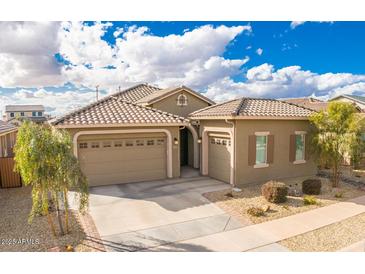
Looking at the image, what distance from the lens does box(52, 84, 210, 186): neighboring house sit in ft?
36.8

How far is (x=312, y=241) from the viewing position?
6.54 m

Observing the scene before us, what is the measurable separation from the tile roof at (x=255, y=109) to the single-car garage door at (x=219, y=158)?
138 cm

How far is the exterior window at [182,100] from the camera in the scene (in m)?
16.2

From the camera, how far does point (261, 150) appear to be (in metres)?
12.4

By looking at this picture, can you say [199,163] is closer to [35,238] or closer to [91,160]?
[91,160]

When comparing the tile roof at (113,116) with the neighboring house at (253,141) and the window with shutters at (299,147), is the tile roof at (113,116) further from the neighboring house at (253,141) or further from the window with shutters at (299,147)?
the window with shutters at (299,147)

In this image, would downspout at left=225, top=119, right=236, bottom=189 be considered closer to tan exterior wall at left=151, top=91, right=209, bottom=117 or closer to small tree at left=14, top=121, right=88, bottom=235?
tan exterior wall at left=151, top=91, right=209, bottom=117

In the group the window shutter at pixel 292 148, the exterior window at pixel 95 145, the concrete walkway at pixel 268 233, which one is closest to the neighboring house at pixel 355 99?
the window shutter at pixel 292 148

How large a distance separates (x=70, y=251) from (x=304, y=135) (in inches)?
492

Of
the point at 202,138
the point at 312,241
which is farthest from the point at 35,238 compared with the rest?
the point at 202,138

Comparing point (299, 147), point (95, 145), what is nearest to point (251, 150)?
point (299, 147)

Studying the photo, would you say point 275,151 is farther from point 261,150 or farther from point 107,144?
point 107,144

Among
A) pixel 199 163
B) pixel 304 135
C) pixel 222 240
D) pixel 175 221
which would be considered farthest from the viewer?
pixel 199 163

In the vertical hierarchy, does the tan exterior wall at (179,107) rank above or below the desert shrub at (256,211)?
above
